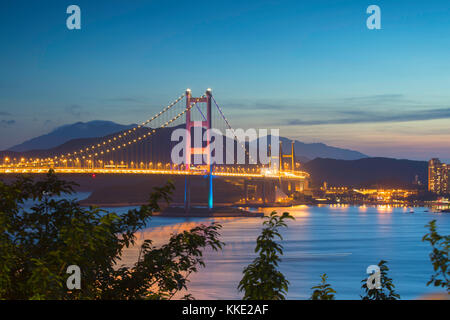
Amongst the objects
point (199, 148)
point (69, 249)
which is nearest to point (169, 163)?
point (199, 148)

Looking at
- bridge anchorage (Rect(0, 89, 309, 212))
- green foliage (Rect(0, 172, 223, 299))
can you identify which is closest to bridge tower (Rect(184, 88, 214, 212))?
bridge anchorage (Rect(0, 89, 309, 212))

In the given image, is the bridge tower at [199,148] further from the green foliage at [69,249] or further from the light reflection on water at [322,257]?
the green foliage at [69,249]

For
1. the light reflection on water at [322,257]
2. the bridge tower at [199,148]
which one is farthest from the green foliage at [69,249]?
the bridge tower at [199,148]

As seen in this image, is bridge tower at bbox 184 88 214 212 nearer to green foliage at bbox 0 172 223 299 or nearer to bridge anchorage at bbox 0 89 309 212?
bridge anchorage at bbox 0 89 309 212

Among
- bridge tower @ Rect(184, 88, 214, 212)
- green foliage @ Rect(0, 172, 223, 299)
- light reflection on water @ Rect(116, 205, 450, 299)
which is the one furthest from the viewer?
bridge tower @ Rect(184, 88, 214, 212)

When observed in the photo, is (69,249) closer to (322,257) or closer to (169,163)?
(322,257)

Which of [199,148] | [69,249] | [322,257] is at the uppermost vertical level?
[199,148]
